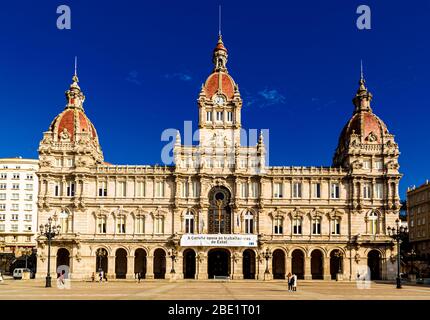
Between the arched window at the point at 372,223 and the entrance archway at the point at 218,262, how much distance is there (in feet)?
75.5

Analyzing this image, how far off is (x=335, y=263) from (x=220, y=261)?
18779 mm

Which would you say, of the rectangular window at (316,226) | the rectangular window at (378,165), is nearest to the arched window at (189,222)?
the rectangular window at (316,226)

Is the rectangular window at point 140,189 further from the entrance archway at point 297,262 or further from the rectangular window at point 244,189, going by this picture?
the entrance archway at point 297,262

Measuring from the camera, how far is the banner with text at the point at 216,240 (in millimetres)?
79375

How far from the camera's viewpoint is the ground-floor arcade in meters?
79.9

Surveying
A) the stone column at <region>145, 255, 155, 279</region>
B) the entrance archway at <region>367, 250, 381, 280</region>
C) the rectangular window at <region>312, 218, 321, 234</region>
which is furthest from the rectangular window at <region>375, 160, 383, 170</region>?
the stone column at <region>145, 255, 155, 279</region>

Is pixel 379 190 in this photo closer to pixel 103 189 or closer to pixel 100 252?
pixel 103 189

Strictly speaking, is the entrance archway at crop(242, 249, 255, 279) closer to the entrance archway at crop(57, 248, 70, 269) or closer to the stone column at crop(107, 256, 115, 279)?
the stone column at crop(107, 256, 115, 279)

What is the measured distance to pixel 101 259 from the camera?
81750 millimetres

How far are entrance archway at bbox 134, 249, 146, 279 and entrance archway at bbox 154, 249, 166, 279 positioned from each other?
193cm

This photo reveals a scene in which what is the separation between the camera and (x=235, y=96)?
284ft

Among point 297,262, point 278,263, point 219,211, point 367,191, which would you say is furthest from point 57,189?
point 367,191

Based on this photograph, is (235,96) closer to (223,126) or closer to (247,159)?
(223,126)
